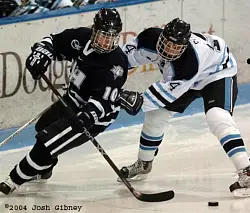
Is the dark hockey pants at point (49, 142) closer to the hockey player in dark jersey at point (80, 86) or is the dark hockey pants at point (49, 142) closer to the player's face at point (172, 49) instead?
the hockey player in dark jersey at point (80, 86)

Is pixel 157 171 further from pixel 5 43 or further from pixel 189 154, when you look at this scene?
pixel 5 43

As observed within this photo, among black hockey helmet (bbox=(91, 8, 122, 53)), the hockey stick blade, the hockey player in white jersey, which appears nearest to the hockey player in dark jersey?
black hockey helmet (bbox=(91, 8, 122, 53))

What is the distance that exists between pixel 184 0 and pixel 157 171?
1756mm

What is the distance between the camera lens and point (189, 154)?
14.3 feet

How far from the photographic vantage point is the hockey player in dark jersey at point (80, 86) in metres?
3.40

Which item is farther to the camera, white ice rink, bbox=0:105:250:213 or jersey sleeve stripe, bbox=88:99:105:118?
white ice rink, bbox=0:105:250:213

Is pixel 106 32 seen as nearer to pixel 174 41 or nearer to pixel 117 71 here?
pixel 117 71

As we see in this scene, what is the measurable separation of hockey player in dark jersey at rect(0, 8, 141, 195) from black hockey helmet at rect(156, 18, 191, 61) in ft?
0.59

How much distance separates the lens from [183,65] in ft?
11.7

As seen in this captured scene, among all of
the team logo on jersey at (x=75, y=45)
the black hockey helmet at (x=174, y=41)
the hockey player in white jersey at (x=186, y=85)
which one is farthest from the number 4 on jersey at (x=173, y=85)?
the team logo on jersey at (x=75, y=45)

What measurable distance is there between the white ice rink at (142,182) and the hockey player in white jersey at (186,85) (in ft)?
0.50

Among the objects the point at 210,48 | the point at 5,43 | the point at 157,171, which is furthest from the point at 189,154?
the point at 5,43

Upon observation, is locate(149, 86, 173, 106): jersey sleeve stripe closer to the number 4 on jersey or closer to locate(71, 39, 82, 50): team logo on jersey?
the number 4 on jersey

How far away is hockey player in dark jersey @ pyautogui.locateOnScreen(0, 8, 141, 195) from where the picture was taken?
340 centimetres
